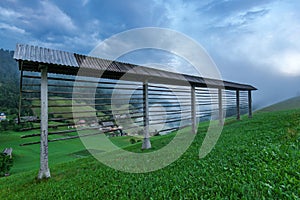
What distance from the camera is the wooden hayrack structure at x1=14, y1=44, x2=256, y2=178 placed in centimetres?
347

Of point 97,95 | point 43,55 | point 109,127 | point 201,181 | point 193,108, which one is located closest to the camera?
point 201,181

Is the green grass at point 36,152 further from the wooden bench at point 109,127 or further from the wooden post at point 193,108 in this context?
the wooden bench at point 109,127

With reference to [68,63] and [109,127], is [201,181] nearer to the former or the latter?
[68,63]

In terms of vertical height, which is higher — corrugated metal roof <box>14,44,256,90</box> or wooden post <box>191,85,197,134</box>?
corrugated metal roof <box>14,44,256,90</box>

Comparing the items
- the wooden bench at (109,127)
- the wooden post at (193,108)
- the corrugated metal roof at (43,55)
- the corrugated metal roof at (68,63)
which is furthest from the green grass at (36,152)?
the corrugated metal roof at (43,55)

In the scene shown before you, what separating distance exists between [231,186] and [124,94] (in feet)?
12.9

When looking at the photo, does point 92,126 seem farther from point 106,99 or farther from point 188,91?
point 188,91

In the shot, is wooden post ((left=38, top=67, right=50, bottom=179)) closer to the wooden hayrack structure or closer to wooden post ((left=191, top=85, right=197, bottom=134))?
the wooden hayrack structure

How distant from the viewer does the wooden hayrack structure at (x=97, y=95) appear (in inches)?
137

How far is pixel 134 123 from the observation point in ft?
18.3

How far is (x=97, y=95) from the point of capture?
4.78 m

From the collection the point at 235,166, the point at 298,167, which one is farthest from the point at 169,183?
the point at 298,167

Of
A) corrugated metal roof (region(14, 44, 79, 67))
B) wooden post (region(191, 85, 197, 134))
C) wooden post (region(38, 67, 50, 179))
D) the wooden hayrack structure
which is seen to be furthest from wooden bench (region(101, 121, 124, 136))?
wooden post (region(191, 85, 197, 134))

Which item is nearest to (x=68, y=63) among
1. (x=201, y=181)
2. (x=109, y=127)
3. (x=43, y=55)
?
(x=43, y=55)
